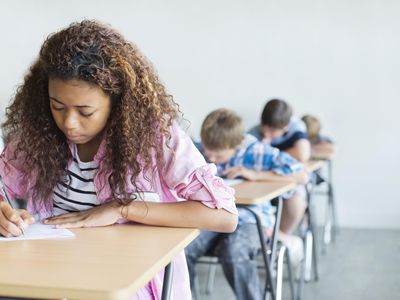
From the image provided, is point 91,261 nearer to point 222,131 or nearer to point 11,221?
point 11,221

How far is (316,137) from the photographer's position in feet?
16.3

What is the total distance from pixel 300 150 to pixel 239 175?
1137 millimetres

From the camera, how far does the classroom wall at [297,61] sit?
202 inches

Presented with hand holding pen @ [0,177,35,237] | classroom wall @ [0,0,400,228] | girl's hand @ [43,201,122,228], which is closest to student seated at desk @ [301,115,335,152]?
classroom wall @ [0,0,400,228]

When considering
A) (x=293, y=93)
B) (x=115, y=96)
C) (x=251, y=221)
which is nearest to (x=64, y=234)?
→ (x=115, y=96)

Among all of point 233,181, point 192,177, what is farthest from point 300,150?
point 192,177

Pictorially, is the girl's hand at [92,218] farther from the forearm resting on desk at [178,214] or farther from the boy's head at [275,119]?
the boy's head at [275,119]

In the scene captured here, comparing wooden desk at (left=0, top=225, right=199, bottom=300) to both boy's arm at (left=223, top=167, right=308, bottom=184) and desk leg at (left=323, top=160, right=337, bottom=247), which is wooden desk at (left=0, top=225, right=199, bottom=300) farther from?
desk leg at (left=323, top=160, right=337, bottom=247)

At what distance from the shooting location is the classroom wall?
5.14 metres

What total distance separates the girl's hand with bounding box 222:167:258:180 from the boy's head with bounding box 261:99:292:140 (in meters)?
1.06

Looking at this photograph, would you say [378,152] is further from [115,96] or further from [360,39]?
[115,96]

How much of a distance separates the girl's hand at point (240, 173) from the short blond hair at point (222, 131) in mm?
108

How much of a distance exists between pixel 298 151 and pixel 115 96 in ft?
8.28

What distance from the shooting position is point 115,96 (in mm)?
1498
